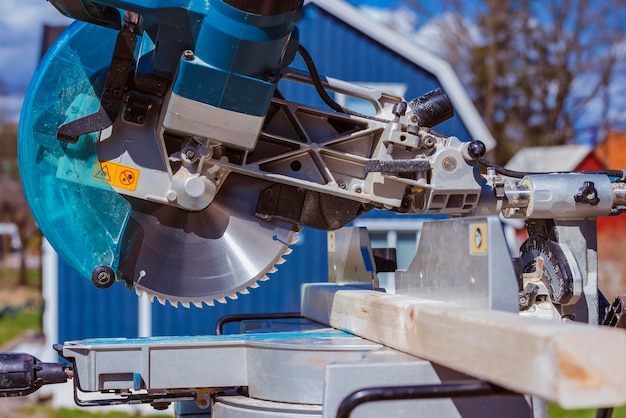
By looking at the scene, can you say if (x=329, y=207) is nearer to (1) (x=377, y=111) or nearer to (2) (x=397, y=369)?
(1) (x=377, y=111)

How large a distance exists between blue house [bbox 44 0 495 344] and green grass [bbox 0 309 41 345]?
573 cm

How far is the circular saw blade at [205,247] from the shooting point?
8.40 ft

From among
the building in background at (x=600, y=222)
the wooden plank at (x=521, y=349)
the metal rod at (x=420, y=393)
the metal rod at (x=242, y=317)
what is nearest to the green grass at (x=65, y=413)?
the metal rod at (x=242, y=317)

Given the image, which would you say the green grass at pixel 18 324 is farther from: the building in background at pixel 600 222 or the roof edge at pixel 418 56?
the building in background at pixel 600 222

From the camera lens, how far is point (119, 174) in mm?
2498

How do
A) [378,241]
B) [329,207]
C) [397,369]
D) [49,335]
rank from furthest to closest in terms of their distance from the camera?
[378,241], [49,335], [329,207], [397,369]

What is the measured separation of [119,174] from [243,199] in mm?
389

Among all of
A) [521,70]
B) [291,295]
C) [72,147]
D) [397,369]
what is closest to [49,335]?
[291,295]

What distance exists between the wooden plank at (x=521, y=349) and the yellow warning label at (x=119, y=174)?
86cm

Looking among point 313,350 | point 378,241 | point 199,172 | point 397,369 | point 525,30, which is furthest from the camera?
point 525,30

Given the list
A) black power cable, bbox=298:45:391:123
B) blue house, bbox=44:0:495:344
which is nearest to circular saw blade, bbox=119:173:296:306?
black power cable, bbox=298:45:391:123

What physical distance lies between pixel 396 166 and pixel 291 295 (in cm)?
713

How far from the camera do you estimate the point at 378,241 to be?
391 inches

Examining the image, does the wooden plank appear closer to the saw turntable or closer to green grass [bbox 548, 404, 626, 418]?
the saw turntable
